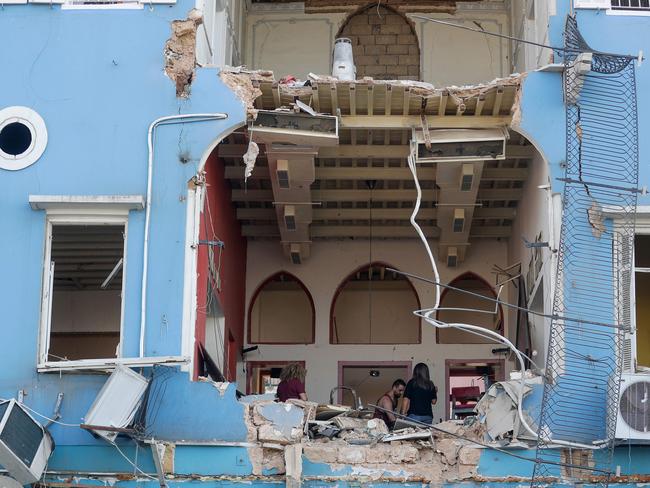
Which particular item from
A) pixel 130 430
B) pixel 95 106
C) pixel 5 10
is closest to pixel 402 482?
pixel 130 430

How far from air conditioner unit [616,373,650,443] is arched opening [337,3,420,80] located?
778cm

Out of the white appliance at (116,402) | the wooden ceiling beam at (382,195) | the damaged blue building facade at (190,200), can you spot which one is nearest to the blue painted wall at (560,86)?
the damaged blue building facade at (190,200)

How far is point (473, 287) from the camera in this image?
22125mm

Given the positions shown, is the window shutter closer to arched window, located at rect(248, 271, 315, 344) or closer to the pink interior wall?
the pink interior wall

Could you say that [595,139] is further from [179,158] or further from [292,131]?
[179,158]

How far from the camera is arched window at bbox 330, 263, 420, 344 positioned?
73.1 ft

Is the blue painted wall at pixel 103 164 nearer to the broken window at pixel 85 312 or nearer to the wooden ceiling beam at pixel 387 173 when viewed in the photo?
the wooden ceiling beam at pixel 387 173

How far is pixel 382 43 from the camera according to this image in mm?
21984

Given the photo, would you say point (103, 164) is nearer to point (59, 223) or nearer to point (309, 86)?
point (59, 223)

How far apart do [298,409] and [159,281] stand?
2252 mm

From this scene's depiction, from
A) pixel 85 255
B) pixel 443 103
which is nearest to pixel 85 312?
pixel 85 255

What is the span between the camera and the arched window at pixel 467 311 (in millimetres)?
21766

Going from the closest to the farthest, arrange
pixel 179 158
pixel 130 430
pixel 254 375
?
1. pixel 130 430
2. pixel 179 158
3. pixel 254 375

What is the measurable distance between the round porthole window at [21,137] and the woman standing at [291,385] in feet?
14.4
